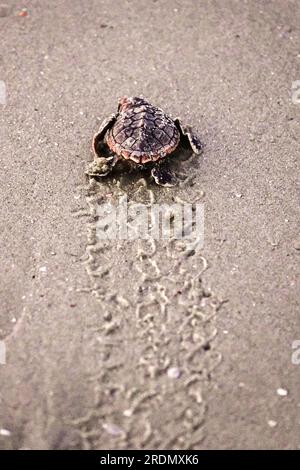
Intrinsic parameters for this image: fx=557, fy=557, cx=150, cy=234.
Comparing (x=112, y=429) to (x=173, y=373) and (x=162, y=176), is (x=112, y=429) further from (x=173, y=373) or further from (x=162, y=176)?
(x=162, y=176)

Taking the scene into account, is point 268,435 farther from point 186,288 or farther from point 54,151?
point 54,151

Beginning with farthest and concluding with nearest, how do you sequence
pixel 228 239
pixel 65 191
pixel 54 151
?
pixel 54 151
pixel 65 191
pixel 228 239

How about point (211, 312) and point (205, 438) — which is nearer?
point (205, 438)

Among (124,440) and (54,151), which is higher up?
(54,151)

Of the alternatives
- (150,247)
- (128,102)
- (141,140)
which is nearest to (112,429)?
(150,247)

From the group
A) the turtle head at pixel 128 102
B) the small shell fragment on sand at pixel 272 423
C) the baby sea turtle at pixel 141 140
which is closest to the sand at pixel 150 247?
the small shell fragment on sand at pixel 272 423
